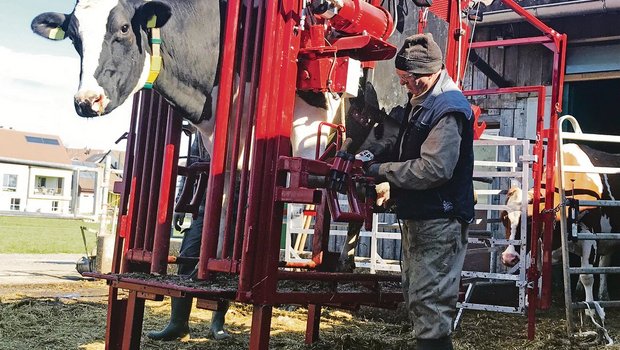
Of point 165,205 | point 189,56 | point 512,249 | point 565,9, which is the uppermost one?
point 565,9

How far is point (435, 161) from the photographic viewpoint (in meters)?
3.23

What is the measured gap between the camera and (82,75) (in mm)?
3547

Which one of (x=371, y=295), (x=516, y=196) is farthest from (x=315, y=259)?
(x=516, y=196)

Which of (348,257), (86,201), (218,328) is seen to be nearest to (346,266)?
(348,257)

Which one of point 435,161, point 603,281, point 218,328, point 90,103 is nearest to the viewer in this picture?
point 435,161

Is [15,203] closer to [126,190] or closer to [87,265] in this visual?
[87,265]

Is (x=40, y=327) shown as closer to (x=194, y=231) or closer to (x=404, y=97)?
(x=194, y=231)

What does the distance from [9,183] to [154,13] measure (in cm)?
6644

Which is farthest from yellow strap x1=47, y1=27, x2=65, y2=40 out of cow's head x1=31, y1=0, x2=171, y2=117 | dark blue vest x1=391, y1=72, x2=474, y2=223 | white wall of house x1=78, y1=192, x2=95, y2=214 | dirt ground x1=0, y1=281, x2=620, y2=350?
white wall of house x1=78, y1=192, x2=95, y2=214

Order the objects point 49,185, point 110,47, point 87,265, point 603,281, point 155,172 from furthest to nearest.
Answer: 1. point 49,185
2. point 87,265
3. point 603,281
4. point 155,172
5. point 110,47

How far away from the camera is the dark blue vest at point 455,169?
3357 millimetres

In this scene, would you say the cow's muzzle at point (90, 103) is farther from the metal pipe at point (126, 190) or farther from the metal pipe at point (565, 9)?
the metal pipe at point (565, 9)

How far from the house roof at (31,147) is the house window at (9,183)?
1888mm

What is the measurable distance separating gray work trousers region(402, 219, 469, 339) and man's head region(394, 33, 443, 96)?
2.29 feet
